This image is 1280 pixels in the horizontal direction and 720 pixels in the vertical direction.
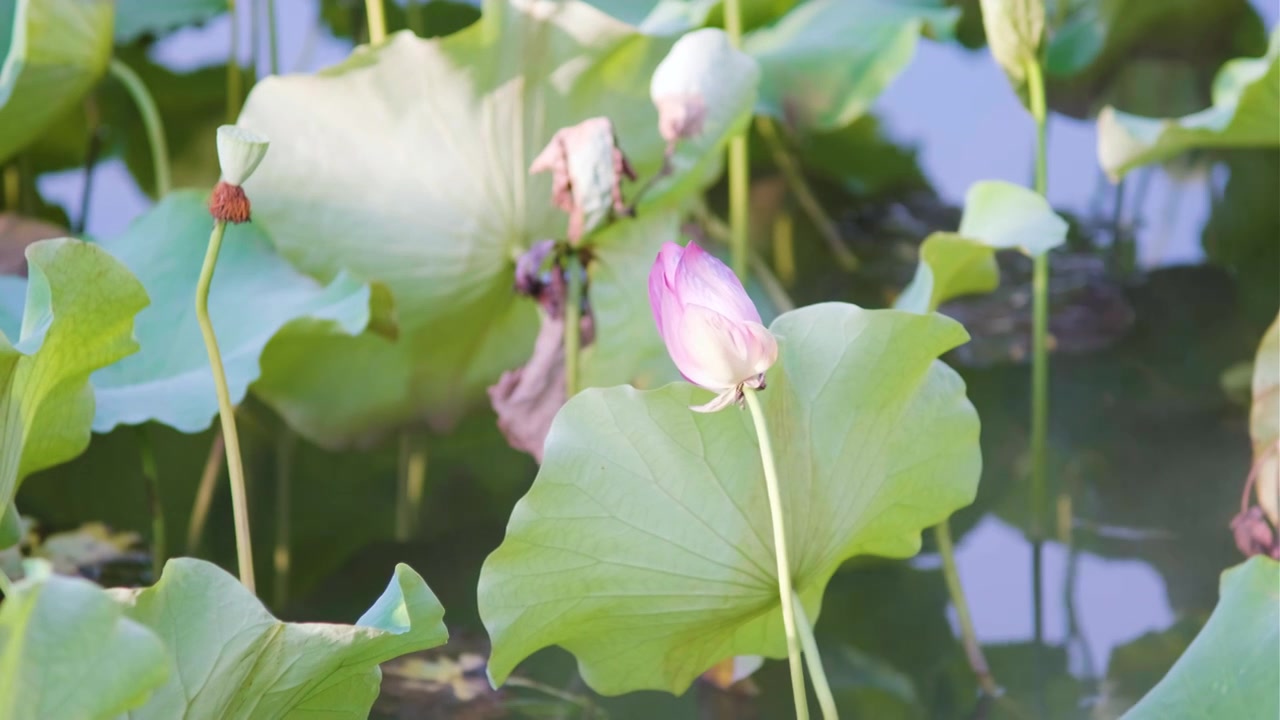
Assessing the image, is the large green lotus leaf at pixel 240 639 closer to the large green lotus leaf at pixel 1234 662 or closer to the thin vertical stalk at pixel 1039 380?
the large green lotus leaf at pixel 1234 662

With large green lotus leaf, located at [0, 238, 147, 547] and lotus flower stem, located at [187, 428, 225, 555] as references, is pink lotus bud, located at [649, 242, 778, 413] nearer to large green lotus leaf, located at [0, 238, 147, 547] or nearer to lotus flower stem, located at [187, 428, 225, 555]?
large green lotus leaf, located at [0, 238, 147, 547]

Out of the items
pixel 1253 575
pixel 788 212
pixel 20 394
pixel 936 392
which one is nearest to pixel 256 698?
pixel 20 394

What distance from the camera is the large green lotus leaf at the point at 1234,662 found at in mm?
678

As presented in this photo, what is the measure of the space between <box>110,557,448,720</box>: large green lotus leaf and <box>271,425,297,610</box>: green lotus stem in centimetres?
50

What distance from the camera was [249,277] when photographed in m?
1.14

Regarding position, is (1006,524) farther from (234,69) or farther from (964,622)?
(234,69)

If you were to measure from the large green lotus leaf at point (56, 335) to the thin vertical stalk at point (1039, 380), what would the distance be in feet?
2.30

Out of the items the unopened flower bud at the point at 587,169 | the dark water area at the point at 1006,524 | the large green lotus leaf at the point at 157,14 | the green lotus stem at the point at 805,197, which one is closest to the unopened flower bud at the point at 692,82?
the unopened flower bud at the point at 587,169

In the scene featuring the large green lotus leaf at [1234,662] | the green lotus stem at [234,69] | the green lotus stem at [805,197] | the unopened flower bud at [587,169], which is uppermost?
the unopened flower bud at [587,169]

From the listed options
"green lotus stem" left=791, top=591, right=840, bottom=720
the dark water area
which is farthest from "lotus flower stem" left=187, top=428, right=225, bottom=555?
"green lotus stem" left=791, top=591, right=840, bottom=720

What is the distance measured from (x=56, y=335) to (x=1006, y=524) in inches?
33.6

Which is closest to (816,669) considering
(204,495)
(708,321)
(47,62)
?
(708,321)

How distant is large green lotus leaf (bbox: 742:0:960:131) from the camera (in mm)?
1369

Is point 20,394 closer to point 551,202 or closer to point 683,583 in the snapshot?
point 683,583
